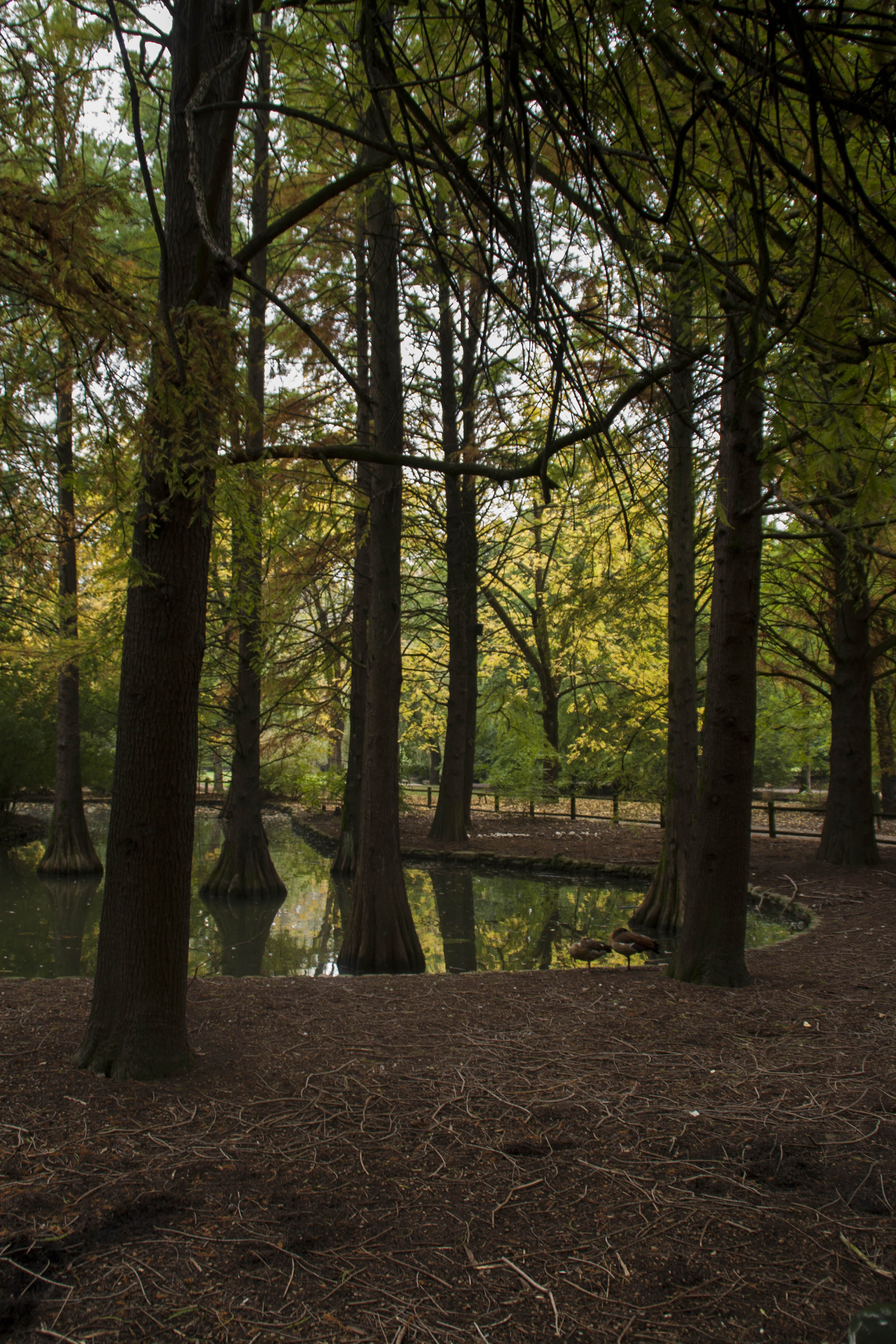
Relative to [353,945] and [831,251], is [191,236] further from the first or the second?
[353,945]

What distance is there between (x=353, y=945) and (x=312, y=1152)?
5011 mm

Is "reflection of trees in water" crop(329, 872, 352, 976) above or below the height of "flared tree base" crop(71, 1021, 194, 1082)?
below

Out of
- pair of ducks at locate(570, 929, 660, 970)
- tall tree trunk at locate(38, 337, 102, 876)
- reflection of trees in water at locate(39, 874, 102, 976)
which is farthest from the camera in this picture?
tall tree trunk at locate(38, 337, 102, 876)

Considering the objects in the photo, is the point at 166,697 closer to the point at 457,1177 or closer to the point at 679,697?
the point at 457,1177

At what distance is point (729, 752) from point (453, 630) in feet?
33.1

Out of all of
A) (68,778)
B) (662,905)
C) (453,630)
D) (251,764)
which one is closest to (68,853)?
(68,778)

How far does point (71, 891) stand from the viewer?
13.1 metres

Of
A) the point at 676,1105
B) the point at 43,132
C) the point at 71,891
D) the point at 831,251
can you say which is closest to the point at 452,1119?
the point at 676,1105

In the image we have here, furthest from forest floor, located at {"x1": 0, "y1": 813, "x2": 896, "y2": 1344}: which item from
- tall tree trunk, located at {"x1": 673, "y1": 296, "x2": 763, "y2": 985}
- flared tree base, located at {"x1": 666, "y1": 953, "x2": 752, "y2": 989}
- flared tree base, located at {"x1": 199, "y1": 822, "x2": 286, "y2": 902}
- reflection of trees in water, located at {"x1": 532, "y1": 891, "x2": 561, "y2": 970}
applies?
flared tree base, located at {"x1": 199, "y1": 822, "x2": 286, "y2": 902}

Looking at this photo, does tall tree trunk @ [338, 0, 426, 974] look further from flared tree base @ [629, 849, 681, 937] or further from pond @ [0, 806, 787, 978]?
flared tree base @ [629, 849, 681, 937]

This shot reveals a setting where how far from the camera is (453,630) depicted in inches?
612

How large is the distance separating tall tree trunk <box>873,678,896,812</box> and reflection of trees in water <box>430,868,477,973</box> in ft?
23.4

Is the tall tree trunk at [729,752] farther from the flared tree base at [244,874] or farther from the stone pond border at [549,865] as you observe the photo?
the flared tree base at [244,874]

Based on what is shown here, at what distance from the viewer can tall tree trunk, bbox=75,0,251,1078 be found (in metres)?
3.88
